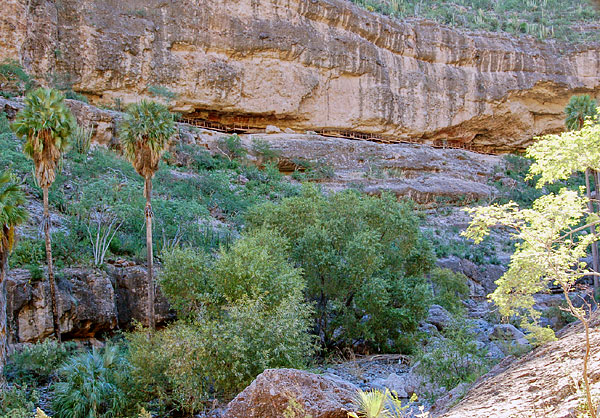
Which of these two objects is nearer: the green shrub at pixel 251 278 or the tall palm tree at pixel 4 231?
the tall palm tree at pixel 4 231

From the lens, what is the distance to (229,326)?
1341cm

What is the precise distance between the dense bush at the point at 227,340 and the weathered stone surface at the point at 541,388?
16.2 feet

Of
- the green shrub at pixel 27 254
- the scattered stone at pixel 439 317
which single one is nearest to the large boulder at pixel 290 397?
the green shrub at pixel 27 254

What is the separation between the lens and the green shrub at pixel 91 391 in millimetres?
12828

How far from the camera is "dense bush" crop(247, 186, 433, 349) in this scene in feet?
64.2

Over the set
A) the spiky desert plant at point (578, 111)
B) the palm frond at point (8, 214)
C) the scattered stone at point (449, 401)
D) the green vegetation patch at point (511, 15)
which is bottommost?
the scattered stone at point (449, 401)

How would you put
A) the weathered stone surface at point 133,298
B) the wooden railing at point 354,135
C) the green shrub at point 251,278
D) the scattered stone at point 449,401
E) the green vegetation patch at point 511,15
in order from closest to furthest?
the scattered stone at point 449,401 < the green shrub at point 251,278 < the weathered stone surface at point 133,298 < the wooden railing at point 354,135 < the green vegetation patch at point 511,15

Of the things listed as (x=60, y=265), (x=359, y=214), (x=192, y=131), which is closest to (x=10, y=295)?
(x=60, y=265)

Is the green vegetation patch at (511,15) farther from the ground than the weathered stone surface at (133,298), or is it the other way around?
the green vegetation patch at (511,15)

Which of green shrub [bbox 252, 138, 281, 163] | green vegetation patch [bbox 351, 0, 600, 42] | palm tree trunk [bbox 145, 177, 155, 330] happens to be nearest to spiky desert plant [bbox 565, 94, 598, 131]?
green shrub [bbox 252, 138, 281, 163]

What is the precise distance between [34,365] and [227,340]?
5.93 meters

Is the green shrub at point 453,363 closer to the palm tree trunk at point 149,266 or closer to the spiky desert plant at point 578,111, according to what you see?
the palm tree trunk at point 149,266

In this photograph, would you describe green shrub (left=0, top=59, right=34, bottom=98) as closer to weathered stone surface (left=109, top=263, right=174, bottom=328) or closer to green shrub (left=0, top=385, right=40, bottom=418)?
weathered stone surface (left=109, top=263, right=174, bottom=328)

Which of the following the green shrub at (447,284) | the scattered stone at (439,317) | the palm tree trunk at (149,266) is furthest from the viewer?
the green shrub at (447,284)
